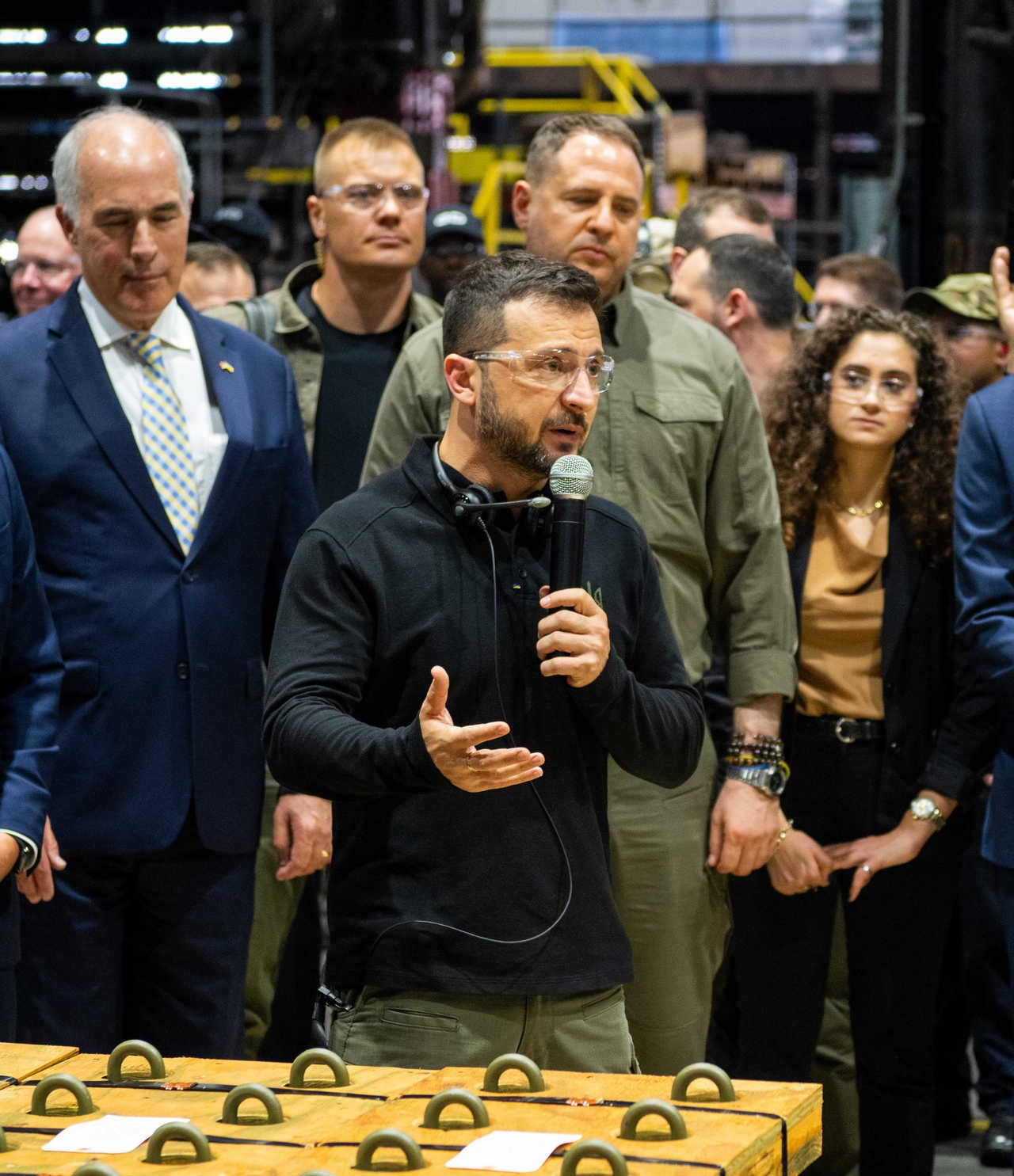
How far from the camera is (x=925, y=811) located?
12.2ft

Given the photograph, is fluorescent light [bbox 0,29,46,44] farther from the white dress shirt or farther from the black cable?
the black cable

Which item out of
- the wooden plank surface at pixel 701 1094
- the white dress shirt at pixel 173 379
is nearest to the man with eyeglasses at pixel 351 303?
the white dress shirt at pixel 173 379

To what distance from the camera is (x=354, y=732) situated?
2.39 metres

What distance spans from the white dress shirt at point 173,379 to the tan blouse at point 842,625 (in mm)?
1352

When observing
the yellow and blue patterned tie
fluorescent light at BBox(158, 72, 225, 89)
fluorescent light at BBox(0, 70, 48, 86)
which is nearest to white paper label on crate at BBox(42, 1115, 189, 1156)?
the yellow and blue patterned tie

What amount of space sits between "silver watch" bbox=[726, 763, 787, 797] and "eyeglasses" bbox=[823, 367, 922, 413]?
0.95m

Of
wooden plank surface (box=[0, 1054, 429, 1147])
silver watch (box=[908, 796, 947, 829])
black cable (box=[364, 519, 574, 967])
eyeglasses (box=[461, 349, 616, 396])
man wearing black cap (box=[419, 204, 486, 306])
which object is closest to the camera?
wooden plank surface (box=[0, 1054, 429, 1147])

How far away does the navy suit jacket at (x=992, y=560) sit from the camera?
3.29 meters

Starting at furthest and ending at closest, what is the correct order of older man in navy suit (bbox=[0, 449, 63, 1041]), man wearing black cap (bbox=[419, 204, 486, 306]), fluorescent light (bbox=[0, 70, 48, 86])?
fluorescent light (bbox=[0, 70, 48, 86]), man wearing black cap (bbox=[419, 204, 486, 306]), older man in navy suit (bbox=[0, 449, 63, 1041])

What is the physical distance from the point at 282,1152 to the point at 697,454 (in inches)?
77.2

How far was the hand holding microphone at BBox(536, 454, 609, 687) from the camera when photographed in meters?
2.36

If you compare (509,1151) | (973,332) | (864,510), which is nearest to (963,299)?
(973,332)

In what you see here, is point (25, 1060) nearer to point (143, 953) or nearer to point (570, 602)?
point (570, 602)

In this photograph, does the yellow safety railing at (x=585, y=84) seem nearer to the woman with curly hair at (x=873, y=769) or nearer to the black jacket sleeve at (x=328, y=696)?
the woman with curly hair at (x=873, y=769)
